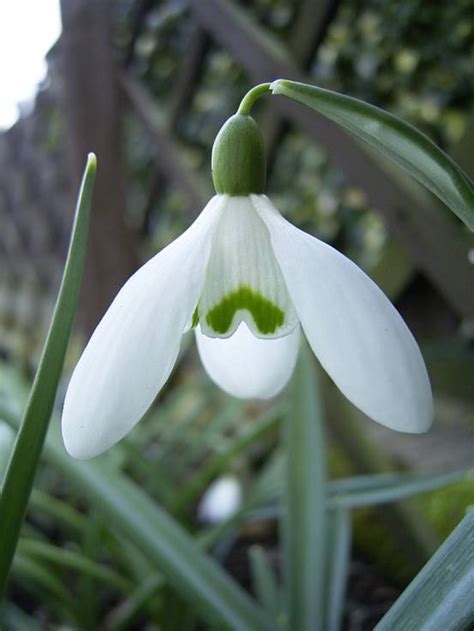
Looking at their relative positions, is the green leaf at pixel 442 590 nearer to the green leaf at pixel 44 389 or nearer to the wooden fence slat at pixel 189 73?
the green leaf at pixel 44 389

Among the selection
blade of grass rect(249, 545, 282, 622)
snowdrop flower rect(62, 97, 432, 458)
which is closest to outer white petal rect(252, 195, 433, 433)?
snowdrop flower rect(62, 97, 432, 458)

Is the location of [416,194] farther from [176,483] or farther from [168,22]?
[168,22]

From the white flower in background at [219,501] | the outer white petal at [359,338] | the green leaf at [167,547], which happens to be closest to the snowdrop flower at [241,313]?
the outer white petal at [359,338]

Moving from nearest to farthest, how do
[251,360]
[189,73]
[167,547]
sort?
[251,360] < [167,547] < [189,73]

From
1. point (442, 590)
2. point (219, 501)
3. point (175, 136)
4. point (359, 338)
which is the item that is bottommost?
point (442, 590)

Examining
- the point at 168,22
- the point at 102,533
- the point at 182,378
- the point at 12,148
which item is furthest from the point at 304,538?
the point at 12,148

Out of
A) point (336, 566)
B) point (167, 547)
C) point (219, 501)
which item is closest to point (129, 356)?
point (167, 547)

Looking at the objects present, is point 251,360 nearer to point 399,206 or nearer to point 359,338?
point 359,338

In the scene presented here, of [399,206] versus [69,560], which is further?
[399,206]
